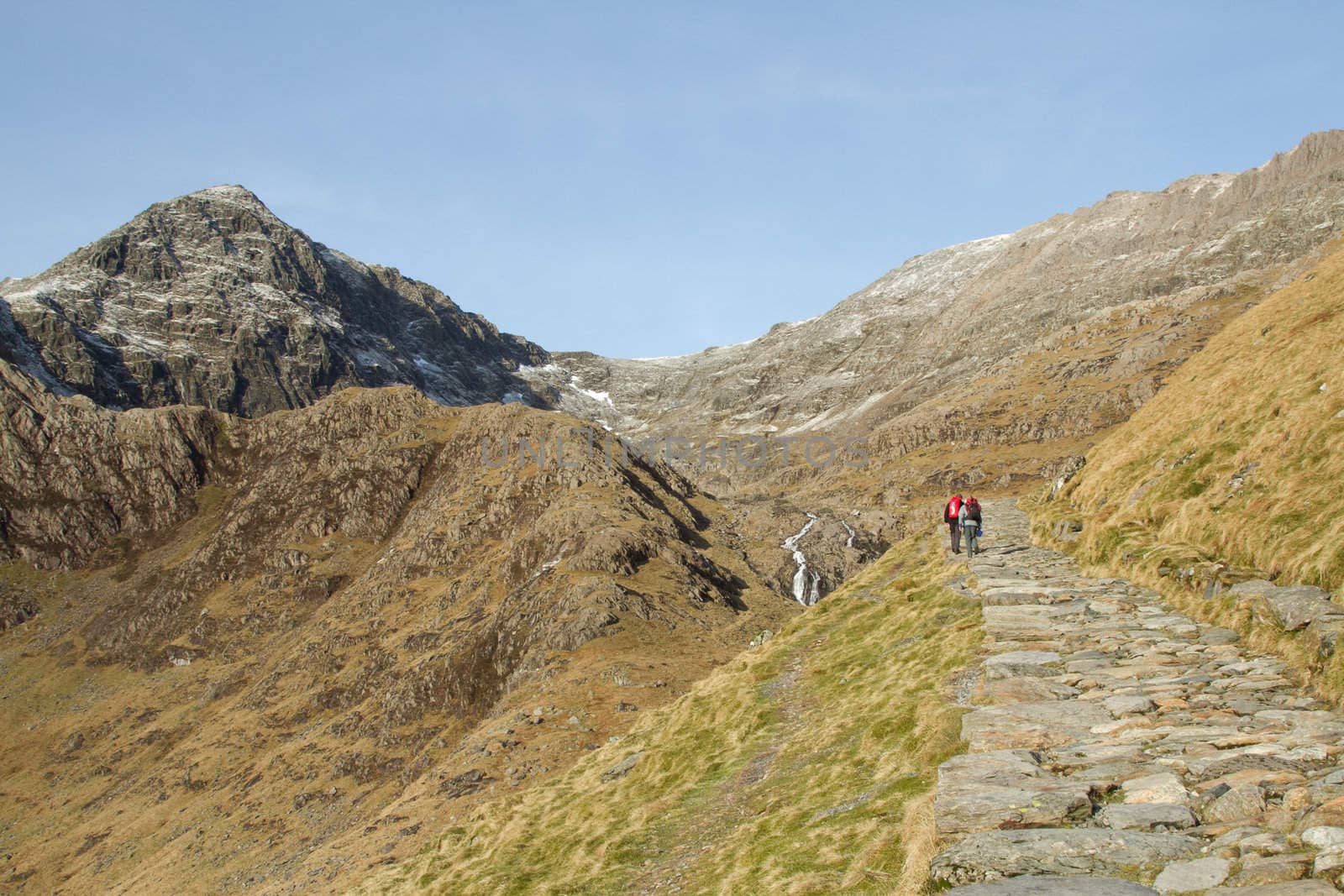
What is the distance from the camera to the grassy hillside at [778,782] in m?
16.1

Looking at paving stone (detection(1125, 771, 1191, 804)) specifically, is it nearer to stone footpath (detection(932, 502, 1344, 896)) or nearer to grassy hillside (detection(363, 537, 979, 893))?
stone footpath (detection(932, 502, 1344, 896))

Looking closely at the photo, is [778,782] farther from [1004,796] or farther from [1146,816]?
[1146,816]

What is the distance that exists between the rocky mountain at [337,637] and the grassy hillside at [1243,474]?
48942 mm

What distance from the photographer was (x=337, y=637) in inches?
5192

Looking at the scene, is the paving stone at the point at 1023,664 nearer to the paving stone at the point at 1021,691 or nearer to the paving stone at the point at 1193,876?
the paving stone at the point at 1021,691

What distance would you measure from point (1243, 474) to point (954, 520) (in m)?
11.9

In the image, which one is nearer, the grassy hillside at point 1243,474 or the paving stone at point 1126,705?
the paving stone at point 1126,705

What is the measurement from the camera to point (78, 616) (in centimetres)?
17138

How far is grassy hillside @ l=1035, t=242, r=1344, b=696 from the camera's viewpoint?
19.2m

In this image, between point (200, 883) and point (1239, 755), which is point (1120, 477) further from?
point (200, 883)

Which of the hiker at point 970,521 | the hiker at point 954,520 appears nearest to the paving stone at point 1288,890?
the hiker at point 970,521

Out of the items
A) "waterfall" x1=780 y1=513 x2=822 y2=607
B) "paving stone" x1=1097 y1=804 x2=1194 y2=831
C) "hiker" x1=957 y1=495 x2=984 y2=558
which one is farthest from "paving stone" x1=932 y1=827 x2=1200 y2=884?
"waterfall" x1=780 y1=513 x2=822 y2=607

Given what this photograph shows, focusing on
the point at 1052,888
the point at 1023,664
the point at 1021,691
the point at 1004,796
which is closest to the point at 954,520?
the point at 1023,664

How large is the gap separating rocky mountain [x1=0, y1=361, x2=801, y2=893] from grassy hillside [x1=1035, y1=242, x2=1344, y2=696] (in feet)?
161
